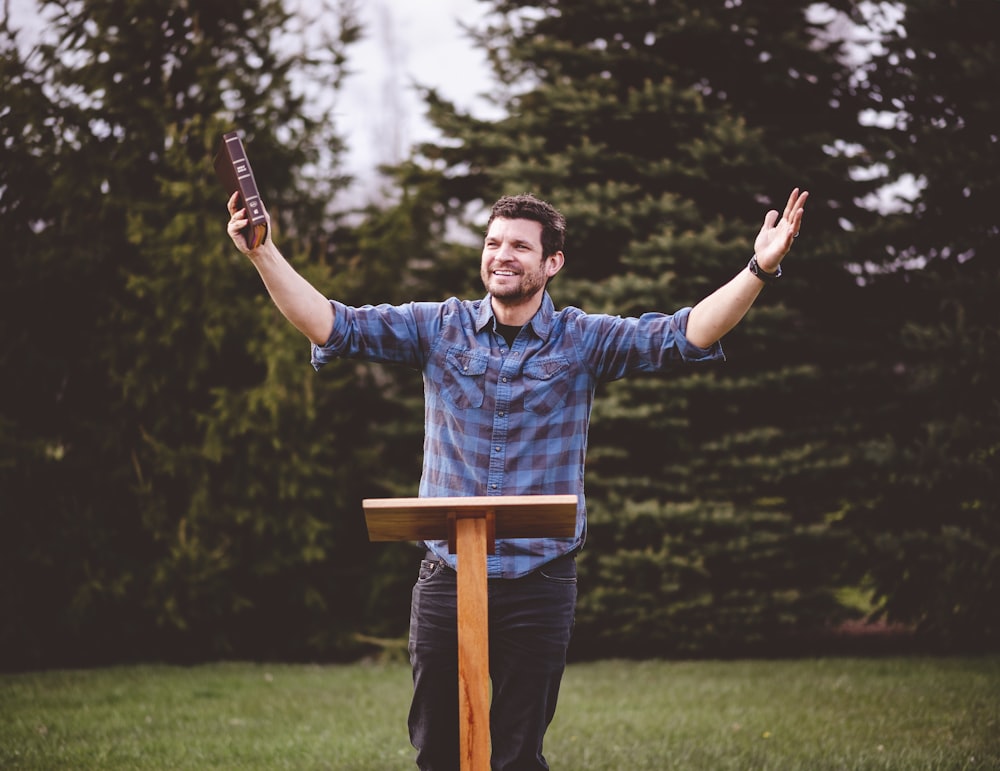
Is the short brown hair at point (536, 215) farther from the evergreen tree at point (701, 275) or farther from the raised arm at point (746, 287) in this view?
the evergreen tree at point (701, 275)

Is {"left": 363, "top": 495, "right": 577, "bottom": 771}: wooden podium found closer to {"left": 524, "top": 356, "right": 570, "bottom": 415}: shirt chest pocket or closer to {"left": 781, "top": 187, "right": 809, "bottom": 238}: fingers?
{"left": 524, "top": 356, "right": 570, "bottom": 415}: shirt chest pocket

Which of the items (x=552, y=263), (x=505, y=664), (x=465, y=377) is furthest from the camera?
(x=552, y=263)

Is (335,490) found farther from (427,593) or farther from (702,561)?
(427,593)

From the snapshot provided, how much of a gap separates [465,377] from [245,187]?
927 millimetres

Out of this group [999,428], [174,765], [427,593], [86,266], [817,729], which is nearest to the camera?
[427,593]

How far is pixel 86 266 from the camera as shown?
8.43 m

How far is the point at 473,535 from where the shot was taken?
2.63 metres

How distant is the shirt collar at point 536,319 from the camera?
3.30m

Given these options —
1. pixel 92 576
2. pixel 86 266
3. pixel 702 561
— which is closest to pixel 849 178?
pixel 702 561

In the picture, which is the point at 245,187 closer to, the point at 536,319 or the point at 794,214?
the point at 536,319

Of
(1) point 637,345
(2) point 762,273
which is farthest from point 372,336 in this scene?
(2) point 762,273

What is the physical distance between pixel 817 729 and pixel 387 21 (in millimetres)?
18564

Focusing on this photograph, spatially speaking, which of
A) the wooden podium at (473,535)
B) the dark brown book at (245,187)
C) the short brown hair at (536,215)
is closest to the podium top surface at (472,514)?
the wooden podium at (473,535)

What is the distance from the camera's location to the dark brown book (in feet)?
9.55
